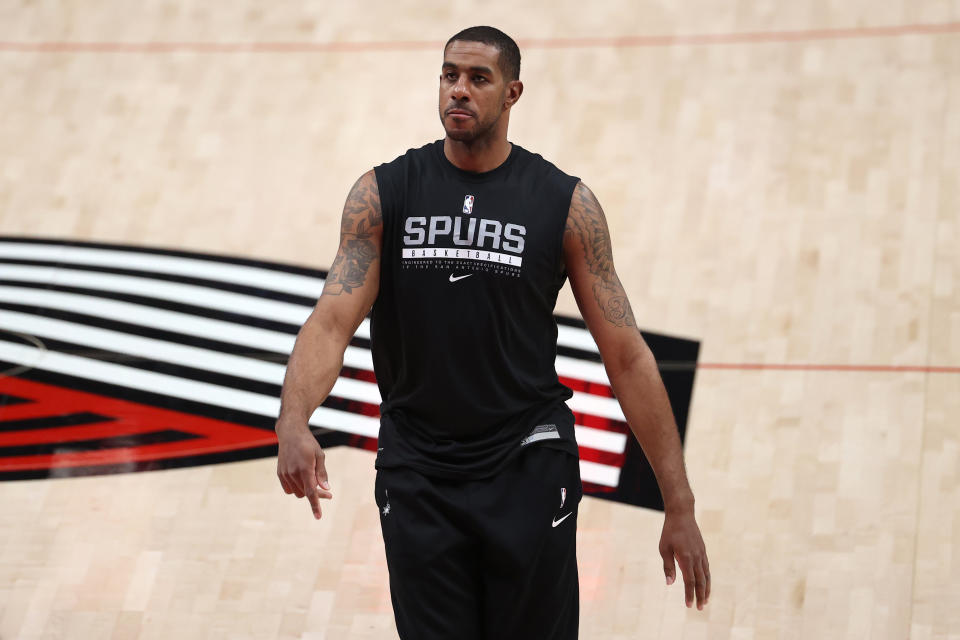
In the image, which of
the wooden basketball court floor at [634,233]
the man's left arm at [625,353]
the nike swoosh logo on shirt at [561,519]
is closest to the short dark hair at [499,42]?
the man's left arm at [625,353]

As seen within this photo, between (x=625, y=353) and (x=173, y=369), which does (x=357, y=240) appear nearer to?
(x=625, y=353)

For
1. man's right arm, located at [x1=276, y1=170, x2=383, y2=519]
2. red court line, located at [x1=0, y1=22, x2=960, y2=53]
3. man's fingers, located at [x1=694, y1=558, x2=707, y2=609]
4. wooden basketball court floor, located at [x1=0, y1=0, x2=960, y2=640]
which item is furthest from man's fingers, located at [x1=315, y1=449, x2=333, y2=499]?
red court line, located at [x1=0, y1=22, x2=960, y2=53]

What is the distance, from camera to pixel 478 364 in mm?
2484

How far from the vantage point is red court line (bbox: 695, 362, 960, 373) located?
4.25 m

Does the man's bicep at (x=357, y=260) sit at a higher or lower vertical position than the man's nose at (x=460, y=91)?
lower

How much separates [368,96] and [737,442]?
7.67 ft

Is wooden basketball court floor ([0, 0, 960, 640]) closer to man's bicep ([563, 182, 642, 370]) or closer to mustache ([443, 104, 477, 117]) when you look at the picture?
man's bicep ([563, 182, 642, 370])

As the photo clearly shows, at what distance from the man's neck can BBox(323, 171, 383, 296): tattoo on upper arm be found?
167 mm

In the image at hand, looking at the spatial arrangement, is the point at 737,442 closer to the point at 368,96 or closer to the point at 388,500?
the point at 388,500

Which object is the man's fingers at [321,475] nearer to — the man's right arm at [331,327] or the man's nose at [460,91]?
the man's right arm at [331,327]

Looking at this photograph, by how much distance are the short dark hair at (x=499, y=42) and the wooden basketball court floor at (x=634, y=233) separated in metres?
1.78

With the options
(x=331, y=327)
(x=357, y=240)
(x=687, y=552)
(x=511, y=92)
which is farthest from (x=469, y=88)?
(x=687, y=552)

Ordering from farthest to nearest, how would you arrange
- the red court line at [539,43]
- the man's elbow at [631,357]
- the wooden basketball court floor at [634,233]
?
the red court line at [539,43]
the wooden basketball court floor at [634,233]
the man's elbow at [631,357]

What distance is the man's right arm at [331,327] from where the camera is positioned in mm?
2244
